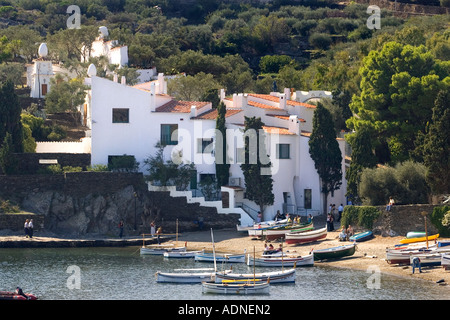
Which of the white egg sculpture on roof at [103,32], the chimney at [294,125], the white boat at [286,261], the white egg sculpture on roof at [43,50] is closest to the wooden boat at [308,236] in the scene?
the white boat at [286,261]

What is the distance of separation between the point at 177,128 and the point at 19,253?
639 inches

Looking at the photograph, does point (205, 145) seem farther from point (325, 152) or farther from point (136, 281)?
point (136, 281)

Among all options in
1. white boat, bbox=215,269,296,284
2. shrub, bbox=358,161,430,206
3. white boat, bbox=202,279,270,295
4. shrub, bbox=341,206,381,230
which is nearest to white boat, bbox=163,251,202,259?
white boat, bbox=215,269,296,284

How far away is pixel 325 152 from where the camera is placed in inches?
2913

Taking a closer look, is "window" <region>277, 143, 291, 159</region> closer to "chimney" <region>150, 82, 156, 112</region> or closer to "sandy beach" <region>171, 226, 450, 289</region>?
"sandy beach" <region>171, 226, 450, 289</region>

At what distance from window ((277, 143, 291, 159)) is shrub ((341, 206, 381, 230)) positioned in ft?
27.2

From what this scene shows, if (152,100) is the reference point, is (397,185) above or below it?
below

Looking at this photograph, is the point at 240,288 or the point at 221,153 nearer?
the point at 240,288

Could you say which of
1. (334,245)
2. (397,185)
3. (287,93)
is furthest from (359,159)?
(287,93)

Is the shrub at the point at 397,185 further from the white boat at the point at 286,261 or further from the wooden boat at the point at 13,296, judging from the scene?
the wooden boat at the point at 13,296

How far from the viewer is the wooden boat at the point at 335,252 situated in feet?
201

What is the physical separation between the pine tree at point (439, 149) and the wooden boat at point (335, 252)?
777 centimetres

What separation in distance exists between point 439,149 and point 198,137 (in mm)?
18437
